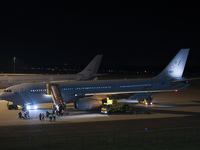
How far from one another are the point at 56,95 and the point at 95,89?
7632 mm

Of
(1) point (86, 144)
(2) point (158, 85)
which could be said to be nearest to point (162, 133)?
(1) point (86, 144)

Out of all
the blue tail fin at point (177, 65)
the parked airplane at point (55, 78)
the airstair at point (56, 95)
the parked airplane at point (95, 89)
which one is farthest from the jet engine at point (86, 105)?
the parked airplane at point (55, 78)

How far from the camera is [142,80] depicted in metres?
49.8

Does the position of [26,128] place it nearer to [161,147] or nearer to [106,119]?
[106,119]

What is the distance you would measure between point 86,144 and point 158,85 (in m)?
30.5

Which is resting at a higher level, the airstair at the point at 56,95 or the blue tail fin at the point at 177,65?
the blue tail fin at the point at 177,65

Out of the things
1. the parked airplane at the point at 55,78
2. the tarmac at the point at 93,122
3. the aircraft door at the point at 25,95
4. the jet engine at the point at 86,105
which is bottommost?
the tarmac at the point at 93,122

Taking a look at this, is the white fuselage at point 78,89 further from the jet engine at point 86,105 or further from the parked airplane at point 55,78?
the parked airplane at point 55,78

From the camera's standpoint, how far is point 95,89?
148 ft

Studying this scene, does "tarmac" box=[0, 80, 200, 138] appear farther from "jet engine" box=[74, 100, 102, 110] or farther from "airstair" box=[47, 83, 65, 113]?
"airstair" box=[47, 83, 65, 113]

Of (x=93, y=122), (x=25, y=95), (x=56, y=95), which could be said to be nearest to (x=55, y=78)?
(x=25, y=95)

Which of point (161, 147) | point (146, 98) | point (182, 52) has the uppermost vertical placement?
point (182, 52)

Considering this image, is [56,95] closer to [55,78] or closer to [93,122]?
[93,122]

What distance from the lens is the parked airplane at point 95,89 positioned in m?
41.1
